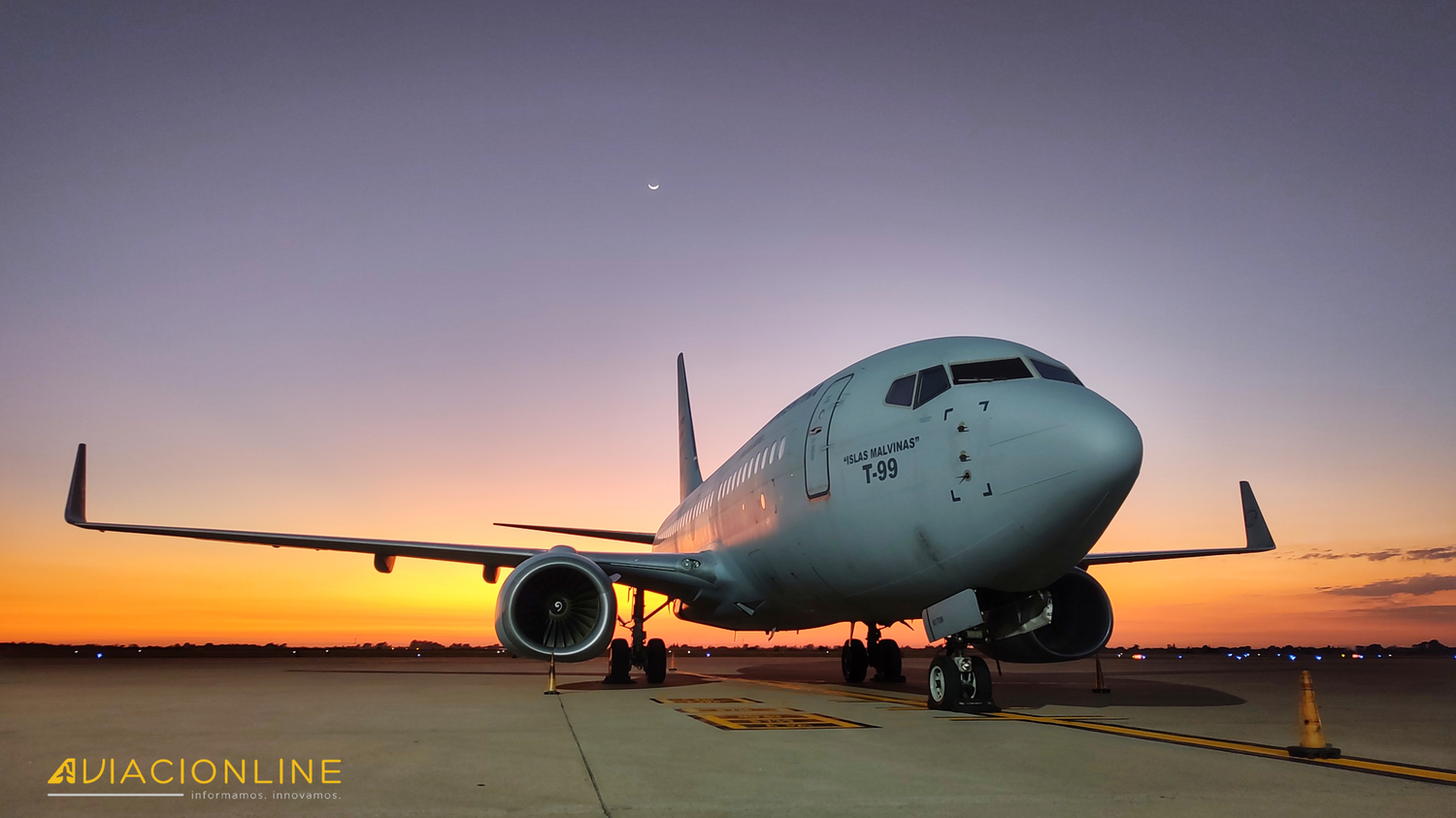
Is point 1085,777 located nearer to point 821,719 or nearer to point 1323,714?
point 821,719

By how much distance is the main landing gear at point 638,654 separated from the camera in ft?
51.5

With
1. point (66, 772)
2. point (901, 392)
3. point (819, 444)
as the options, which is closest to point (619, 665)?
point (819, 444)

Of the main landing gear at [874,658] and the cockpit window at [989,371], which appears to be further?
the main landing gear at [874,658]

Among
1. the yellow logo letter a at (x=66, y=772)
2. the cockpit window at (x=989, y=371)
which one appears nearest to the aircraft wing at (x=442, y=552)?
the cockpit window at (x=989, y=371)

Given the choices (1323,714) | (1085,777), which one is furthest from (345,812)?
(1323,714)

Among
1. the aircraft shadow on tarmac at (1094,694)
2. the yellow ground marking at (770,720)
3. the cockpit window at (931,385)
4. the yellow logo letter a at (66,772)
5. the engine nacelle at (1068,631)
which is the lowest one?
the aircraft shadow on tarmac at (1094,694)

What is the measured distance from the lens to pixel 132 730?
7777 mm

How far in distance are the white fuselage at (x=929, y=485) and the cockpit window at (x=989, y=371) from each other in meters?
0.09

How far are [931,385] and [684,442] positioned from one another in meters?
21.8

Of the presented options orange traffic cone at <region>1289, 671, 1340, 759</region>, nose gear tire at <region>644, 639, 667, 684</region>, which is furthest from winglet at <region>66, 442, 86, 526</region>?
orange traffic cone at <region>1289, 671, 1340, 759</region>

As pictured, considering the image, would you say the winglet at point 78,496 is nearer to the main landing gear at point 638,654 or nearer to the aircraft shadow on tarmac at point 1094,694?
the main landing gear at point 638,654

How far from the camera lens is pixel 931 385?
9.68 m

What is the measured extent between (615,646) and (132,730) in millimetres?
8765

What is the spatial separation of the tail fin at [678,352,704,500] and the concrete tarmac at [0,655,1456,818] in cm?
1827
